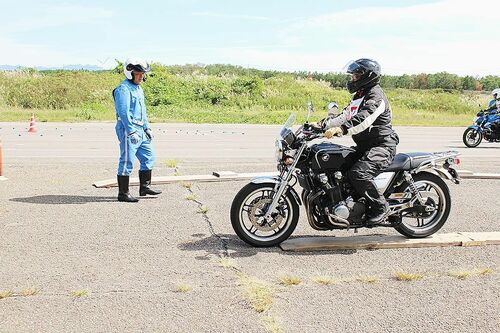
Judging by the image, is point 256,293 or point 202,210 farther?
point 202,210

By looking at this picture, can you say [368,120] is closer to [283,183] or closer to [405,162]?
[405,162]

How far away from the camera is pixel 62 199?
8.37 metres

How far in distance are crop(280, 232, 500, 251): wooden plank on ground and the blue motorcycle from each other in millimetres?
11243

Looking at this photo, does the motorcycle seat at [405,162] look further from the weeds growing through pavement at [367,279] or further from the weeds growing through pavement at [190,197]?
the weeds growing through pavement at [190,197]

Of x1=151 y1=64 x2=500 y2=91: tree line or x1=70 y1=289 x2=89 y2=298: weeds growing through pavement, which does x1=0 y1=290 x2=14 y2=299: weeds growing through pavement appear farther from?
x1=151 y1=64 x2=500 y2=91: tree line

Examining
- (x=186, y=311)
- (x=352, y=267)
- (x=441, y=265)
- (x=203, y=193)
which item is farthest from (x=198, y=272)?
(x=203, y=193)

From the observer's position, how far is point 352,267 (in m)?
5.41

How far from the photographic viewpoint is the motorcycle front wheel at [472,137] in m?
16.9

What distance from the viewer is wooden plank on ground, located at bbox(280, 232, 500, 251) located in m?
5.97

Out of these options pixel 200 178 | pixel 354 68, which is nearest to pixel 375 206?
pixel 354 68

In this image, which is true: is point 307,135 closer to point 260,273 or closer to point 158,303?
point 260,273

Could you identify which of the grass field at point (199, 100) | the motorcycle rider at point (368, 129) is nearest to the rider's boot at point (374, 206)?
the motorcycle rider at point (368, 129)

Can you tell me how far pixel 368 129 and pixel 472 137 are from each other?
39.9ft

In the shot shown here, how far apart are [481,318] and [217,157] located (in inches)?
377
